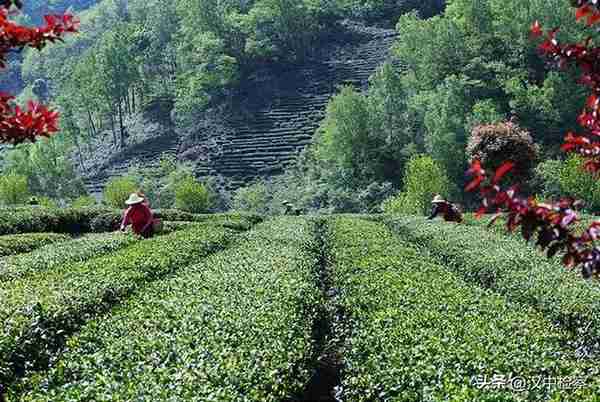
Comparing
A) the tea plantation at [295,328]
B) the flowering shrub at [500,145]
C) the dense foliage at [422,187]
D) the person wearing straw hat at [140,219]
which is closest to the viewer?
the tea plantation at [295,328]

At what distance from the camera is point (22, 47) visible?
3.79 metres

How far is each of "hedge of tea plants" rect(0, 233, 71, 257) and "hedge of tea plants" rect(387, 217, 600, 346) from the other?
38.6 feet

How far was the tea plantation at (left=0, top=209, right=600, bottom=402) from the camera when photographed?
590 centimetres

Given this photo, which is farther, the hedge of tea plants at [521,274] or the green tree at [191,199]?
the green tree at [191,199]

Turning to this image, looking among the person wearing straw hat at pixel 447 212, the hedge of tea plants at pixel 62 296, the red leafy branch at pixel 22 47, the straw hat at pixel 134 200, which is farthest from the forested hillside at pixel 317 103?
the red leafy branch at pixel 22 47

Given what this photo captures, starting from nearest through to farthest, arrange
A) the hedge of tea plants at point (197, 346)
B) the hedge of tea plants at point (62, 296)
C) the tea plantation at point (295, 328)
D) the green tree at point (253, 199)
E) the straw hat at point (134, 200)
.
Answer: the hedge of tea plants at point (197, 346) → the tea plantation at point (295, 328) → the hedge of tea plants at point (62, 296) → the straw hat at point (134, 200) → the green tree at point (253, 199)

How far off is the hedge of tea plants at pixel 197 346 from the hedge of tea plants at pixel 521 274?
145 inches

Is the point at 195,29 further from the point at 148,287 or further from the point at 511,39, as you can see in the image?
the point at 148,287

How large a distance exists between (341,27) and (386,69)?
39.4 m

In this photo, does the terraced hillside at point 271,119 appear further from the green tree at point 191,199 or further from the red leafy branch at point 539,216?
the red leafy branch at point 539,216

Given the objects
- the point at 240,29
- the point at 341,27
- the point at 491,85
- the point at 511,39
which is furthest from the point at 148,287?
the point at 341,27

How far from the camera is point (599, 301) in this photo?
902cm

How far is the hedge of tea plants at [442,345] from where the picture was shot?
5.64 m

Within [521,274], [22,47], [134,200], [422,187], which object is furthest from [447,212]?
[22,47]
